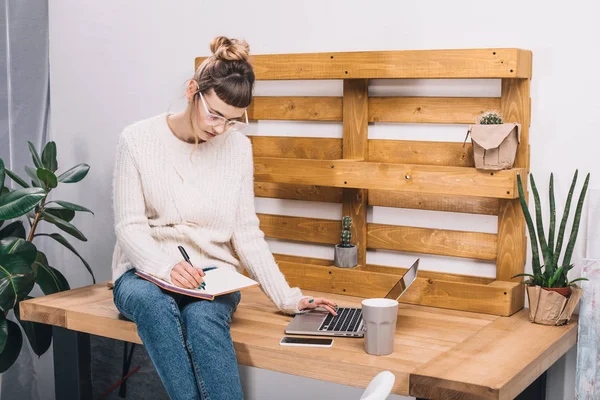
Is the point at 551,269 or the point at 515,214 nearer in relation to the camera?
the point at 551,269

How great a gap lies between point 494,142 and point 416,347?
2.06 feet

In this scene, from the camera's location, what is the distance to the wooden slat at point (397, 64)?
224cm

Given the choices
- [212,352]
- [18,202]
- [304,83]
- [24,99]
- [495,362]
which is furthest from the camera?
[24,99]

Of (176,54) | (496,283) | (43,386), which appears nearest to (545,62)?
(496,283)

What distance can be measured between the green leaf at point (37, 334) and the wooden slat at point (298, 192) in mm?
947

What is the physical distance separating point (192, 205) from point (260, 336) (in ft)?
1.51

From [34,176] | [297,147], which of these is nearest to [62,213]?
[34,176]

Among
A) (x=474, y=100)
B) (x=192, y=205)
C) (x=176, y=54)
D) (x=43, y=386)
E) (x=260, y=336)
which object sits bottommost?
(x=43, y=386)

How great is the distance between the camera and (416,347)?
2000 millimetres

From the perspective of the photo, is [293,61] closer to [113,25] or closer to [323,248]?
[323,248]

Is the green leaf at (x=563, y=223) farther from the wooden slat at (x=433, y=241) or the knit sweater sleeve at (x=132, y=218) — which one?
the knit sweater sleeve at (x=132, y=218)

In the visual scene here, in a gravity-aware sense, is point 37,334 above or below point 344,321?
below

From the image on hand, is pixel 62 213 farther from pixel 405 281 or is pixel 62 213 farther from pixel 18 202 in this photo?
pixel 405 281

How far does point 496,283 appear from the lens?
234cm
